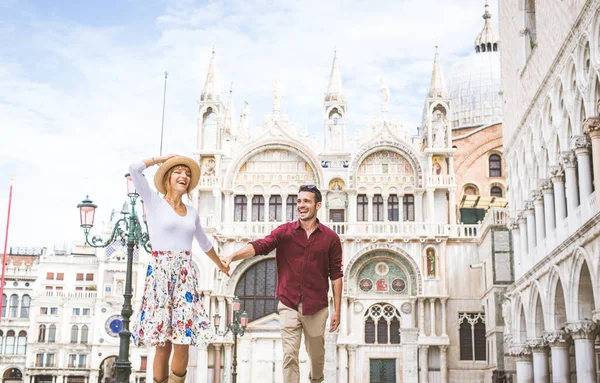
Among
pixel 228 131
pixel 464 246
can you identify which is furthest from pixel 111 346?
pixel 464 246

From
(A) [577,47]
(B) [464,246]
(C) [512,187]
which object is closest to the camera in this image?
(A) [577,47]

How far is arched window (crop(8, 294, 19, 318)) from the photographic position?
5981 centimetres

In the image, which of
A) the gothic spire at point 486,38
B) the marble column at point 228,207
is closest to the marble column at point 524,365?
the marble column at point 228,207

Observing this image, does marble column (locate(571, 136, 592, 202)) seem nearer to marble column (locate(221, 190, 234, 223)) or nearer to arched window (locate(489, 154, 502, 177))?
marble column (locate(221, 190, 234, 223))

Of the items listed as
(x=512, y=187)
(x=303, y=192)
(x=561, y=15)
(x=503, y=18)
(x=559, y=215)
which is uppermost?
Result: (x=503, y=18)

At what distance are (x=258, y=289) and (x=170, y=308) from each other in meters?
30.3

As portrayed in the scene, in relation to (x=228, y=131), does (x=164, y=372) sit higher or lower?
lower

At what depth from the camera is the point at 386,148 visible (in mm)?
38750

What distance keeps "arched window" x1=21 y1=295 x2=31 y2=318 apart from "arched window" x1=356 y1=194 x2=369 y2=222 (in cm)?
3171

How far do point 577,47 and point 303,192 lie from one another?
507 inches

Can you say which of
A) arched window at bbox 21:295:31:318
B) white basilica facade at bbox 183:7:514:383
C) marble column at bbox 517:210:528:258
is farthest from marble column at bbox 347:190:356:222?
arched window at bbox 21:295:31:318

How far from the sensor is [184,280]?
7.43m

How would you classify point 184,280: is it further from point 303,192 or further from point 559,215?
point 559,215

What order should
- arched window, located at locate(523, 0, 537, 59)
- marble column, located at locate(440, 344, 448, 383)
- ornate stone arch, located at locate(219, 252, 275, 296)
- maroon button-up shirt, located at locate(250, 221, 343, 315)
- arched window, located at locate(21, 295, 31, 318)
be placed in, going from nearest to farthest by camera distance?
maroon button-up shirt, located at locate(250, 221, 343, 315)
arched window, located at locate(523, 0, 537, 59)
marble column, located at locate(440, 344, 448, 383)
ornate stone arch, located at locate(219, 252, 275, 296)
arched window, located at locate(21, 295, 31, 318)
